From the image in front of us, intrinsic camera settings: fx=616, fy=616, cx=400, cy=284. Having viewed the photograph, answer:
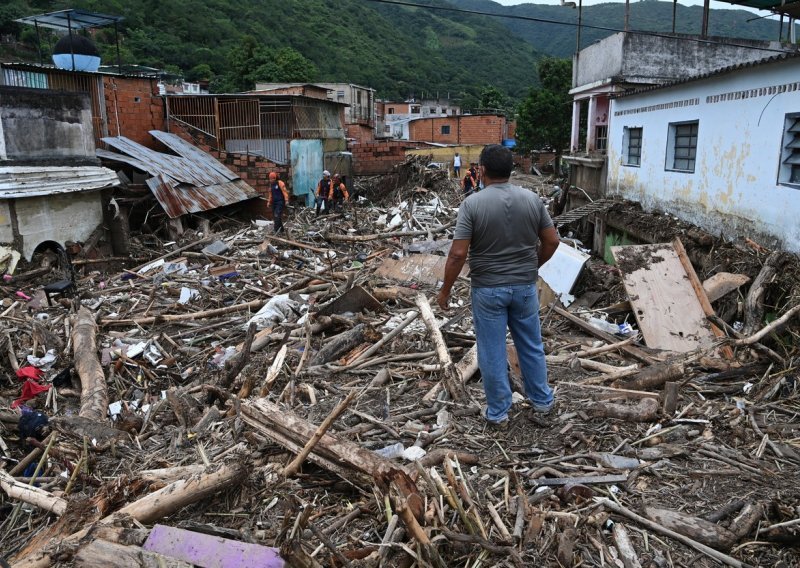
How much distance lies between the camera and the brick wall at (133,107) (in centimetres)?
1945

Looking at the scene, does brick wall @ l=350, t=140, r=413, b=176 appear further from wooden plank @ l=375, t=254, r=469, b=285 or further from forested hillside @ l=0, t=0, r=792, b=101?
forested hillside @ l=0, t=0, r=792, b=101

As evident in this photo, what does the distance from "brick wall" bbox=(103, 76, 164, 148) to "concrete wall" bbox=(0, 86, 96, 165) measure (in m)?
6.38

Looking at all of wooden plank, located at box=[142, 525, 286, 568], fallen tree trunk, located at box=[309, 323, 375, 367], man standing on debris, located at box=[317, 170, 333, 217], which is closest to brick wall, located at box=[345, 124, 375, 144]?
man standing on debris, located at box=[317, 170, 333, 217]

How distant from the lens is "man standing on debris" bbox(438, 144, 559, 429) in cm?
415

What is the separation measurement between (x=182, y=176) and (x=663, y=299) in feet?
44.5

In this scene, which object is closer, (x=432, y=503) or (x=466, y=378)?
(x=432, y=503)

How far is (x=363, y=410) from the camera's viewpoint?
4.93 meters

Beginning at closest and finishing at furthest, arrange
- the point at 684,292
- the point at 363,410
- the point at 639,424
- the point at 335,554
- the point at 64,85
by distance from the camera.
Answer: the point at 335,554 → the point at 639,424 → the point at 363,410 → the point at 684,292 → the point at 64,85

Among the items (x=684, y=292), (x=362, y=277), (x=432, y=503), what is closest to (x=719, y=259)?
(x=684, y=292)

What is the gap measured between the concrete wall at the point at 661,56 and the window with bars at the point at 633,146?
3.92m

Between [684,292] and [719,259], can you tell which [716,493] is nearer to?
[684,292]

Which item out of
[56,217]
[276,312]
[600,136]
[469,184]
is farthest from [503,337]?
[600,136]

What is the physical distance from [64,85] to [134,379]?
1464 centimetres

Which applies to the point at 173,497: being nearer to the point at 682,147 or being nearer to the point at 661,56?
the point at 682,147
